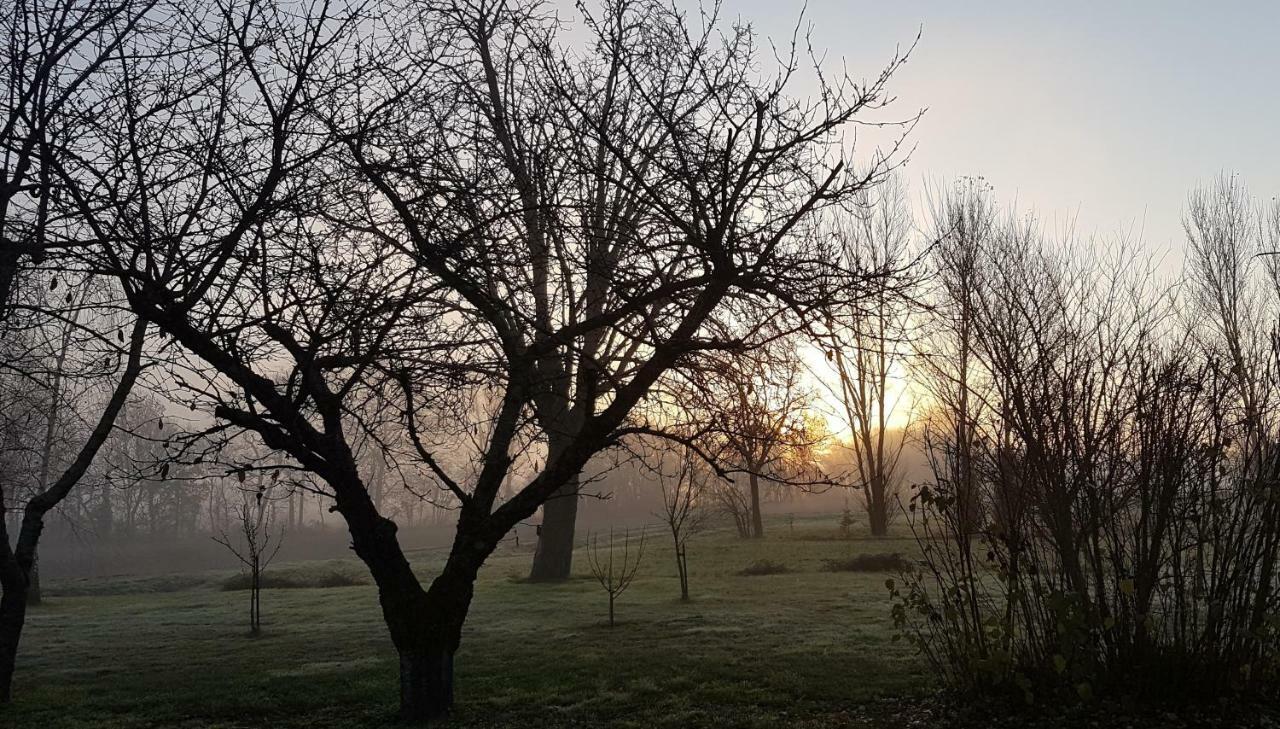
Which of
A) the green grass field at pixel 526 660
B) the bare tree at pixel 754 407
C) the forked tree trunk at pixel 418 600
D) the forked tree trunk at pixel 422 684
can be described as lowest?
the green grass field at pixel 526 660

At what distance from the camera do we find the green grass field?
6.96m

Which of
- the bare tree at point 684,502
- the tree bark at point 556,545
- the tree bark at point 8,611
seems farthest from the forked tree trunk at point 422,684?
the tree bark at point 556,545

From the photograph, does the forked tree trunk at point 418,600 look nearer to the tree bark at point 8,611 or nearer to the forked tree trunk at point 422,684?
the forked tree trunk at point 422,684

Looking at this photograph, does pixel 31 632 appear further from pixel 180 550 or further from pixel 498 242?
pixel 180 550

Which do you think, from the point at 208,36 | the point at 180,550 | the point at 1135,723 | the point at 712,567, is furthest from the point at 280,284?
the point at 180,550

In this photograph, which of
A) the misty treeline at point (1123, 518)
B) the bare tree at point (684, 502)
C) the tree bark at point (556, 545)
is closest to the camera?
the misty treeline at point (1123, 518)

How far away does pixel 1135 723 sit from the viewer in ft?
16.3

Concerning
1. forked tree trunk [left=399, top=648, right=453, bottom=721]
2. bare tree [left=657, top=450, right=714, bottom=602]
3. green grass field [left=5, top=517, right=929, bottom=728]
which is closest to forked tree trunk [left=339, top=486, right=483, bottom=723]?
forked tree trunk [left=399, top=648, right=453, bottom=721]

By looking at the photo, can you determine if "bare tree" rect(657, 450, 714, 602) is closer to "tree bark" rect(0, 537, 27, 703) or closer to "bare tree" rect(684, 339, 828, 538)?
"bare tree" rect(684, 339, 828, 538)

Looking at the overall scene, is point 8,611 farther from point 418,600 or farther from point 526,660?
point 526,660

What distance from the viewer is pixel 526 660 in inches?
379

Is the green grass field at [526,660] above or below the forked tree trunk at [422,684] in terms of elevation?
below

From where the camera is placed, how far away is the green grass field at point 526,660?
22.8 feet

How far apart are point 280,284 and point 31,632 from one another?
45.6 feet
